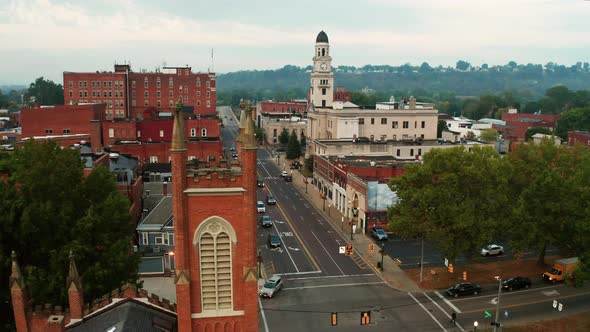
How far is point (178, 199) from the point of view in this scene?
18938 millimetres

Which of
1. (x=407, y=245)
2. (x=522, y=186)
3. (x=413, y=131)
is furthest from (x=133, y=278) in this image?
(x=413, y=131)

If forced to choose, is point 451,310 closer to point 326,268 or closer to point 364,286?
→ point 364,286

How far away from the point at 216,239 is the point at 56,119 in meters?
76.3

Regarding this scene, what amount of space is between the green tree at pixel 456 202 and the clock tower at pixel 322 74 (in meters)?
80.8

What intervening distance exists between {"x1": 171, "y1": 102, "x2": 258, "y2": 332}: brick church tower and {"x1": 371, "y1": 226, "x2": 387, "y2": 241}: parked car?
125 feet

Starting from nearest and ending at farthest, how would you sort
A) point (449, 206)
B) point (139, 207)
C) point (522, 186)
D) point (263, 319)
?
point (263, 319)
point (449, 206)
point (522, 186)
point (139, 207)

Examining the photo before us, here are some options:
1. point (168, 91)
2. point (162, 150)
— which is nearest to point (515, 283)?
point (162, 150)

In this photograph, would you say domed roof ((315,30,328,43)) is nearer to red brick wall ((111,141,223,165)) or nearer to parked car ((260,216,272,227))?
red brick wall ((111,141,223,165))

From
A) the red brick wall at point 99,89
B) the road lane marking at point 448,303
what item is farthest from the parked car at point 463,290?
the red brick wall at point 99,89

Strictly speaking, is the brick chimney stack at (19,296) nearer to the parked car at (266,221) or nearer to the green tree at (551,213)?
the green tree at (551,213)

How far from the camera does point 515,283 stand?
42.1 meters

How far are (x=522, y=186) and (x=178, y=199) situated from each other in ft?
130

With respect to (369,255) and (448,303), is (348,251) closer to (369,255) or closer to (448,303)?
(369,255)

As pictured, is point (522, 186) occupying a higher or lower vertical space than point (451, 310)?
higher
